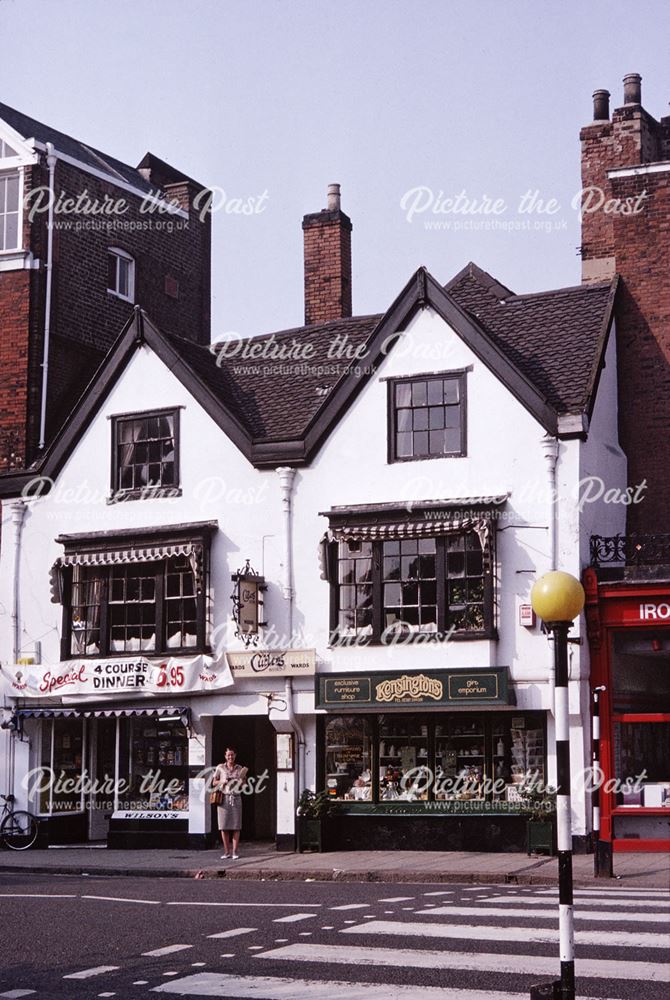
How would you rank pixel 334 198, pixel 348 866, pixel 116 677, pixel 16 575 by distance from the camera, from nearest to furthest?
1. pixel 348 866
2. pixel 116 677
3. pixel 16 575
4. pixel 334 198

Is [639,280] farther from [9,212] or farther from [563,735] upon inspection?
[563,735]

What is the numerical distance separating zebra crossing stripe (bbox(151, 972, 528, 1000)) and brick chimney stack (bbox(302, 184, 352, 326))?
1978 cm

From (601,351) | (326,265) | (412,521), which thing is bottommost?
(412,521)

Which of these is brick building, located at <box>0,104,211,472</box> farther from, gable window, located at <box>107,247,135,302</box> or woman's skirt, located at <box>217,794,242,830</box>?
woman's skirt, located at <box>217,794,242,830</box>

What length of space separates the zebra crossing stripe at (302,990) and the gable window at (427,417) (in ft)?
46.2

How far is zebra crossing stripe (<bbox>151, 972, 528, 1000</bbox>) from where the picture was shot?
910cm

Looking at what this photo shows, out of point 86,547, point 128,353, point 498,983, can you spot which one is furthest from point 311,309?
point 498,983

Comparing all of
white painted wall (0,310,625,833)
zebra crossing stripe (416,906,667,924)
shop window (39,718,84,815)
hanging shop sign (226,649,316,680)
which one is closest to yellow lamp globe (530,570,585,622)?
zebra crossing stripe (416,906,667,924)

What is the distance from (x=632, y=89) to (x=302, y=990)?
21.2 metres

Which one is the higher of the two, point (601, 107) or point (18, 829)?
point (601, 107)

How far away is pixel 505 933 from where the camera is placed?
1153 cm

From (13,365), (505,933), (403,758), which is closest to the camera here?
(505,933)

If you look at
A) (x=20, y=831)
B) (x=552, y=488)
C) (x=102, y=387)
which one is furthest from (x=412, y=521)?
(x=20, y=831)

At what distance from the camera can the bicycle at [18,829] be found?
24.8m
